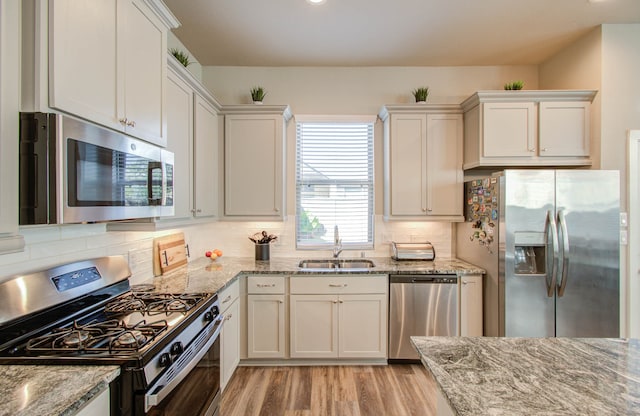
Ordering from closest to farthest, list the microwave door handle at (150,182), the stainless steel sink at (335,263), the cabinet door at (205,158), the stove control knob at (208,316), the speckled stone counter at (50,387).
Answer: the speckled stone counter at (50,387) < the microwave door handle at (150,182) < the stove control knob at (208,316) < the cabinet door at (205,158) < the stainless steel sink at (335,263)

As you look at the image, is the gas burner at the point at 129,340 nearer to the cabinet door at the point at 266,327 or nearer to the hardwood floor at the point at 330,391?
the hardwood floor at the point at 330,391

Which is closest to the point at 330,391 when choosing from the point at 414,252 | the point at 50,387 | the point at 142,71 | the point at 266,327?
the point at 266,327

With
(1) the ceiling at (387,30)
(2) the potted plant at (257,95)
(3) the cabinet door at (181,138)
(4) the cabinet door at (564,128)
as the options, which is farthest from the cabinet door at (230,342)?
(4) the cabinet door at (564,128)

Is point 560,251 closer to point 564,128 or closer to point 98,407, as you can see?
point 564,128

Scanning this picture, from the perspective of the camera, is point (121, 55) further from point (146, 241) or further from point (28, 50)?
point (146, 241)

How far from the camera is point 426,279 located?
278 cm

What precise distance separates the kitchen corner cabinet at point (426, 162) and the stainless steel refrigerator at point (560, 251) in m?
0.63

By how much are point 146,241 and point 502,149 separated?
3.11m

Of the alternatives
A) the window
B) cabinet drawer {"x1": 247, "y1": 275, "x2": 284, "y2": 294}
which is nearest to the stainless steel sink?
the window

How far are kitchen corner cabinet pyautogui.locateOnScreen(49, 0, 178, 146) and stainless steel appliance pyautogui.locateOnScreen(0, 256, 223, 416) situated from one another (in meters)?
0.79

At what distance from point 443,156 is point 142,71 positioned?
266cm

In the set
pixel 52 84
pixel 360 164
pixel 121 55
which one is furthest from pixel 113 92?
pixel 360 164

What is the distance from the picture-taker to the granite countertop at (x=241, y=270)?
2.16m

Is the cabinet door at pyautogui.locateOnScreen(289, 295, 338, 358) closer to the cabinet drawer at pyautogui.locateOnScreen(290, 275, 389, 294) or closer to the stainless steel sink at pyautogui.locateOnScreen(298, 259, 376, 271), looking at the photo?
the cabinet drawer at pyautogui.locateOnScreen(290, 275, 389, 294)
